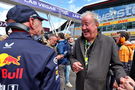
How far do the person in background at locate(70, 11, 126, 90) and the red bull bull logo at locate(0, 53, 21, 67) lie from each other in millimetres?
1018

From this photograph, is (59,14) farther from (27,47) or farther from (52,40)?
(27,47)

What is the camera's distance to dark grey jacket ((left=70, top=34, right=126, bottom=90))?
7.23 ft

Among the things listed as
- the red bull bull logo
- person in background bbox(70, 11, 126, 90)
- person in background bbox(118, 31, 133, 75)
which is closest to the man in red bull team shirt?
the red bull bull logo

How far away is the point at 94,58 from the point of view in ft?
7.33

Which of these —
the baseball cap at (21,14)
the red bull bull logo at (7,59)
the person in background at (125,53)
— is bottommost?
the person in background at (125,53)

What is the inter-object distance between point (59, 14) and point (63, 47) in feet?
19.0

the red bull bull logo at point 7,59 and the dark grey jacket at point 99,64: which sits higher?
the red bull bull logo at point 7,59

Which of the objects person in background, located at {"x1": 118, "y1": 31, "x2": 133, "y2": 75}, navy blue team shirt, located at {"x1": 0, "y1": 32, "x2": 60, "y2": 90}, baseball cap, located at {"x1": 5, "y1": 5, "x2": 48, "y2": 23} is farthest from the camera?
person in background, located at {"x1": 118, "y1": 31, "x2": 133, "y2": 75}

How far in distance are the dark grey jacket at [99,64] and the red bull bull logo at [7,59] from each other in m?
1.14

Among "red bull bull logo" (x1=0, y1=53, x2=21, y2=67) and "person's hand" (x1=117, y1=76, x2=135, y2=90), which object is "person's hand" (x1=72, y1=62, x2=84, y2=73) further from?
"red bull bull logo" (x1=0, y1=53, x2=21, y2=67)

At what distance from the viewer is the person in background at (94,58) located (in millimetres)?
2203

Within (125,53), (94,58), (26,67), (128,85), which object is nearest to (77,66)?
(94,58)

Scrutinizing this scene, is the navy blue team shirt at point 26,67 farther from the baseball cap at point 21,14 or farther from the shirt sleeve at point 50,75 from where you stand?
the baseball cap at point 21,14

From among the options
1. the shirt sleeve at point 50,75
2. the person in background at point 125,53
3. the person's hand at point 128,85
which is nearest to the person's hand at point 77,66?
the person's hand at point 128,85
